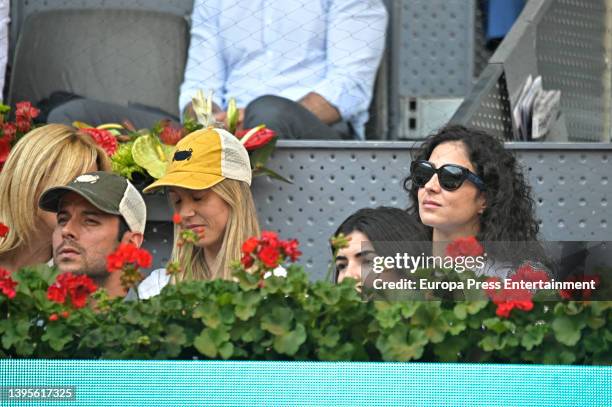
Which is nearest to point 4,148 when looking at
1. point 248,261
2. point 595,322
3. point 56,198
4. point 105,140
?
point 105,140

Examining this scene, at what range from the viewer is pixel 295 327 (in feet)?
8.36

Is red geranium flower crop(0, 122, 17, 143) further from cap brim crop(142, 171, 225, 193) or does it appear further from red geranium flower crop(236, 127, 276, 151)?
cap brim crop(142, 171, 225, 193)

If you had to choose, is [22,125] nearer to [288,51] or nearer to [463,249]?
[288,51]

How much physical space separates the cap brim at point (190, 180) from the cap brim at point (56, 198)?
233mm

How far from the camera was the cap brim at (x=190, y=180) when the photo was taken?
3.62 metres

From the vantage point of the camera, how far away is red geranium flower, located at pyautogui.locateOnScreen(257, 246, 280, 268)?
8.52 ft

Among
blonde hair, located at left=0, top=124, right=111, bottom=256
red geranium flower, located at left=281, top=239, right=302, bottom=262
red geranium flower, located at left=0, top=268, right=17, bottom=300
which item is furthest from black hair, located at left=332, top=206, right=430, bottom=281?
red geranium flower, located at left=0, top=268, right=17, bottom=300

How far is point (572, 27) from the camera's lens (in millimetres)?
5426

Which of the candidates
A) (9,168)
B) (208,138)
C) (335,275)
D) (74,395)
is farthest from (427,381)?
(9,168)

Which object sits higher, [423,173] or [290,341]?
[423,173]

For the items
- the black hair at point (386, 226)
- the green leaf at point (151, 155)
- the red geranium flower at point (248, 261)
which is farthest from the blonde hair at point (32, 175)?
the red geranium flower at point (248, 261)

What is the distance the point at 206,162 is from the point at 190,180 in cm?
9

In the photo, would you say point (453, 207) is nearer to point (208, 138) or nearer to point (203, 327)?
point (208, 138)

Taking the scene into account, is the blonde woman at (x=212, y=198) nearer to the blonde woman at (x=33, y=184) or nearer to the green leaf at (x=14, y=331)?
the blonde woman at (x=33, y=184)
